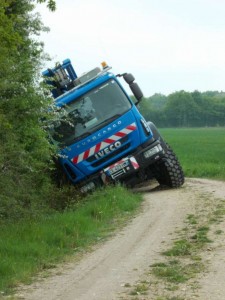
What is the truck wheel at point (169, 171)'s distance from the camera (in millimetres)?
14219

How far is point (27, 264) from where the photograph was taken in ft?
23.5

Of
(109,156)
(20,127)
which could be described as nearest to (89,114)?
(109,156)

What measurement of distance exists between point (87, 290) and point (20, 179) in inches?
247

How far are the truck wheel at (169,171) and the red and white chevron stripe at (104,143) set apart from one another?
1.29 meters

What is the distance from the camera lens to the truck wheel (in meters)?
14.2

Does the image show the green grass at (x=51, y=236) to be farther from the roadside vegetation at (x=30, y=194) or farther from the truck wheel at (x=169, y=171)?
the truck wheel at (x=169, y=171)

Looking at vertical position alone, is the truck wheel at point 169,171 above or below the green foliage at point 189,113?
above

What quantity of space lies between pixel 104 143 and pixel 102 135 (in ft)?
0.72

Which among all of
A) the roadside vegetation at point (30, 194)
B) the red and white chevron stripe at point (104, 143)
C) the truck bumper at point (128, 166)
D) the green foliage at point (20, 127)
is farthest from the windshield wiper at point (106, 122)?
the green foliage at point (20, 127)

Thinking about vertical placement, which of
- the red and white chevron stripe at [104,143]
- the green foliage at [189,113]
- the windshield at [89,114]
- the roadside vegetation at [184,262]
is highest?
the windshield at [89,114]

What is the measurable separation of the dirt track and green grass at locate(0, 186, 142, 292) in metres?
0.35

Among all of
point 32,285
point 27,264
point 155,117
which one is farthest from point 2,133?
point 155,117

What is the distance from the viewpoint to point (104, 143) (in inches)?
534

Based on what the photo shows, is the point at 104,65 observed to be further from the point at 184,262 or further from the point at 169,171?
the point at 184,262
